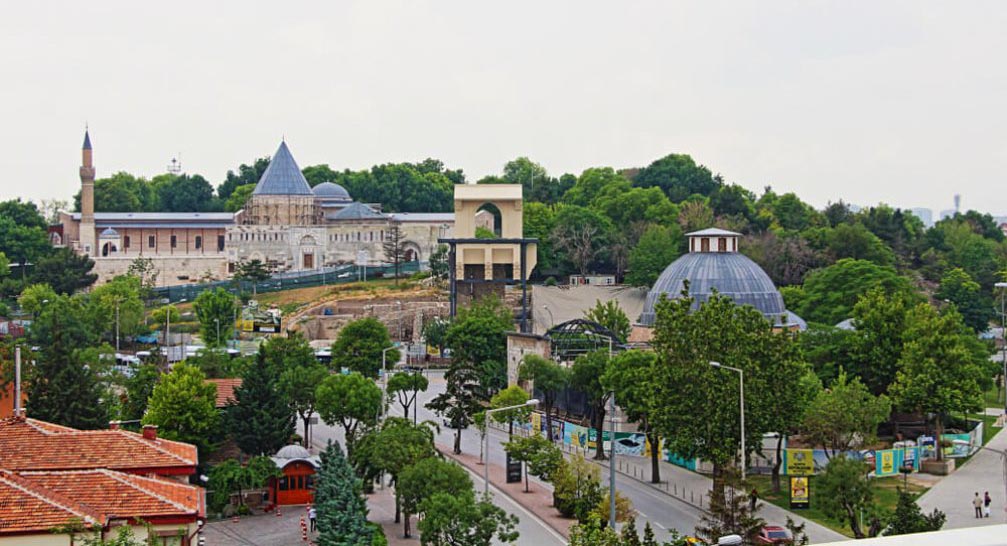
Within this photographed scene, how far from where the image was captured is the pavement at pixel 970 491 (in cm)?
4269

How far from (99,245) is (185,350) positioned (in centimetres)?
5122

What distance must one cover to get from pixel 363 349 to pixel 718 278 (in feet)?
62.7

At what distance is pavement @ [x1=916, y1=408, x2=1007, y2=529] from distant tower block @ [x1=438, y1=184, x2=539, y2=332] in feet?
119

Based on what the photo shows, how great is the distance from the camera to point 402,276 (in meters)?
115

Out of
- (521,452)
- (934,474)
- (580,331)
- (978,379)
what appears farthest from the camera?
(580,331)

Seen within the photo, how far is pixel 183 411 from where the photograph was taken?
160ft

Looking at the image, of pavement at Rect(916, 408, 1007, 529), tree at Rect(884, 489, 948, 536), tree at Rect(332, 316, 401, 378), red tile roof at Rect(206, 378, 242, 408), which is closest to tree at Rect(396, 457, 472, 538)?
tree at Rect(884, 489, 948, 536)

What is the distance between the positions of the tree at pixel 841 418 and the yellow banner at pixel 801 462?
1.68 ft

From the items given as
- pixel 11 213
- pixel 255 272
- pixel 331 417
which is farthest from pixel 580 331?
pixel 11 213

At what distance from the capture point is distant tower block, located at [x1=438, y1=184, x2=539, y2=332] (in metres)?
92.6

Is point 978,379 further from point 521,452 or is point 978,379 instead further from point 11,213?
point 11,213

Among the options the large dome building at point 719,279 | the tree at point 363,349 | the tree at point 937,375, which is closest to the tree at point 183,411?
the tree at point 363,349

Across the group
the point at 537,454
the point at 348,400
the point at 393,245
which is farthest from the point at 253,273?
the point at 537,454

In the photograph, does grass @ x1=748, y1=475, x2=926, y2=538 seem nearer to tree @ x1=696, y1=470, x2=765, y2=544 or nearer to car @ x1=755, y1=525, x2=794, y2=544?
car @ x1=755, y1=525, x2=794, y2=544
